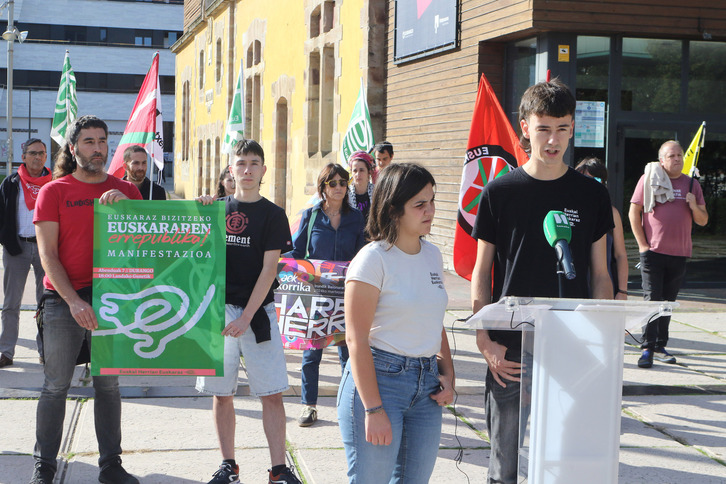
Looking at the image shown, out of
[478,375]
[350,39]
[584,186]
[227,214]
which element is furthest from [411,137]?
[584,186]

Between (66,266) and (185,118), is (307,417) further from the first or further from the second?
(185,118)

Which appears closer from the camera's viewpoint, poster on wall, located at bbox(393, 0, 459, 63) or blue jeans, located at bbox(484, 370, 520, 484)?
blue jeans, located at bbox(484, 370, 520, 484)

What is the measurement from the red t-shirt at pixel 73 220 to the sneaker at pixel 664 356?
5430 millimetres

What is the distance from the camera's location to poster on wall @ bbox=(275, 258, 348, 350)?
237 inches

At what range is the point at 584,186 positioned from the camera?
10.8 feet

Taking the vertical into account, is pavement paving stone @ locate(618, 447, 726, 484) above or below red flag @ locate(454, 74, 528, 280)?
below

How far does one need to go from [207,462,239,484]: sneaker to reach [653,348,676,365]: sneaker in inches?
189

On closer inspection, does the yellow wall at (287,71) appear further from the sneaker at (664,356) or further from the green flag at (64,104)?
the sneaker at (664,356)

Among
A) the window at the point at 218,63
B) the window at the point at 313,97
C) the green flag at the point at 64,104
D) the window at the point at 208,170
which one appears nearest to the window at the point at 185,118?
the window at the point at 208,170

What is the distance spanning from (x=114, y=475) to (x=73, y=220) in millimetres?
1347

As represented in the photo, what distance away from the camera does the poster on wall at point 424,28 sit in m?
13.4

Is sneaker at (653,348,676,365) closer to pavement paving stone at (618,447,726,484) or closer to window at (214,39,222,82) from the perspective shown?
pavement paving stone at (618,447,726,484)

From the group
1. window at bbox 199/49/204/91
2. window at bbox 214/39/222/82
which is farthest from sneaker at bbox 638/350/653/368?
window at bbox 199/49/204/91

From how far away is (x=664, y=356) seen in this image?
307 inches
